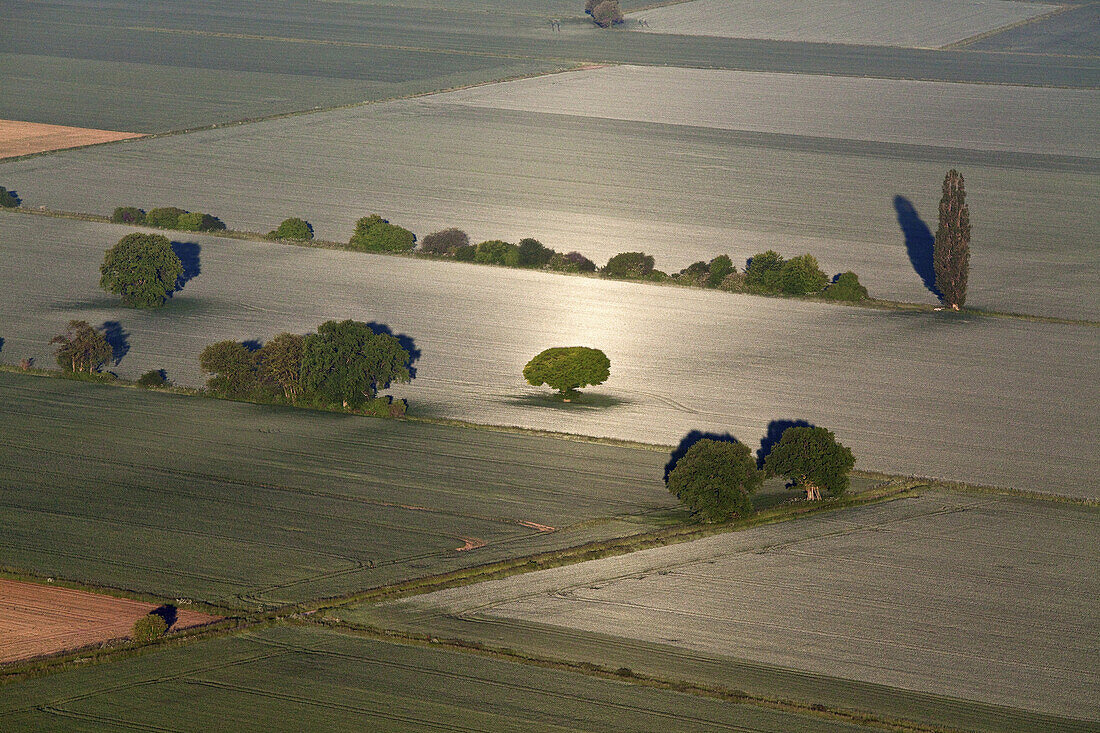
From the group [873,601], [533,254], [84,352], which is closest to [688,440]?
[873,601]

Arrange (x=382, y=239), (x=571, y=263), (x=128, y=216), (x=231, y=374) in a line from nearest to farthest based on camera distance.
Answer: (x=231, y=374)
(x=571, y=263)
(x=382, y=239)
(x=128, y=216)

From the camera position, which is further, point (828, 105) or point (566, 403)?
point (828, 105)

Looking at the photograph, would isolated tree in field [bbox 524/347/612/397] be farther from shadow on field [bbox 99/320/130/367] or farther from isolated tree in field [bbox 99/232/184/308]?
isolated tree in field [bbox 99/232/184/308]

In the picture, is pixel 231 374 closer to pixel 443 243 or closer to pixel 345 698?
pixel 345 698

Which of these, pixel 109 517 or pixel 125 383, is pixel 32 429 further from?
pixel 109 517

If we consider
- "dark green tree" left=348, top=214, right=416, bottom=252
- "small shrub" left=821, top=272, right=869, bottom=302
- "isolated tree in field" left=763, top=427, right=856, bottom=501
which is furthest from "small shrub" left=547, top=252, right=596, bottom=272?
"isolated tree in field" left=763, top=427, right=856, bottom=501

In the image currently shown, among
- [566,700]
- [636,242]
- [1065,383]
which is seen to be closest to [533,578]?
[566,700]

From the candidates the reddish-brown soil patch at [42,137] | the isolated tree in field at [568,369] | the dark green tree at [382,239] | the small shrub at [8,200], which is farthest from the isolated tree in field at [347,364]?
the reddish-brown soil patch at [42,137]
